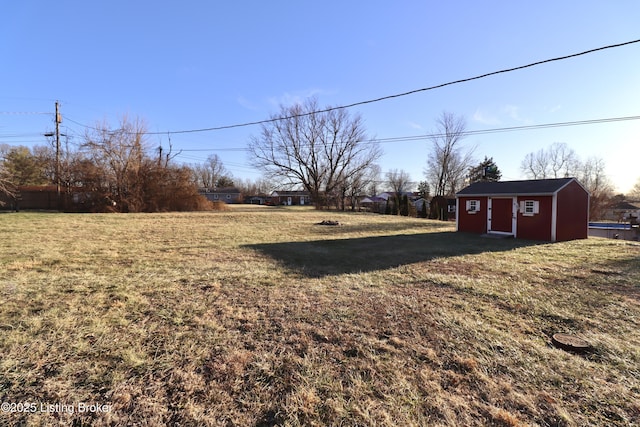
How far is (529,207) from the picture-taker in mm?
12047

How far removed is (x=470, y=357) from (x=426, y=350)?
38cm

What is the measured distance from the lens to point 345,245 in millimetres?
10047

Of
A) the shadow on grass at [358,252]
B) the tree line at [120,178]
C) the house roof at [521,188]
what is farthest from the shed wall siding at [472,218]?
the tree line at [120,178]

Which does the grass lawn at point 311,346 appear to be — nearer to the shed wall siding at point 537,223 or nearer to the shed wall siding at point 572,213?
the shed wall siding at point 537,223

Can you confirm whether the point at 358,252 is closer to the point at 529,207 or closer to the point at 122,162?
the point at 529,207

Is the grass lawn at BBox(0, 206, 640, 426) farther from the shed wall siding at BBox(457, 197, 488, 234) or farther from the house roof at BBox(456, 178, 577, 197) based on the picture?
the shed wall siding at BBox(457, 197, 488, 234)

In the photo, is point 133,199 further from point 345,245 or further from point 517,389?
point 517,389

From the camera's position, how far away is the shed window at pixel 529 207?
11844mm

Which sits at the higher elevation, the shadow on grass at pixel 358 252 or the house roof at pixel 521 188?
the house roof at pixel 521 188

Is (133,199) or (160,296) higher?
(133,199)

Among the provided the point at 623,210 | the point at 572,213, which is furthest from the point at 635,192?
the point at 572,213

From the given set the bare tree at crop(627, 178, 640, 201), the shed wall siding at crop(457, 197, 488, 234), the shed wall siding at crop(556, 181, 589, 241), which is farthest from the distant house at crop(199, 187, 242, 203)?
the bare tree at crop(627, 178, 640, 201)

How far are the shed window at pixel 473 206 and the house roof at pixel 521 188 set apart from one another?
408mm

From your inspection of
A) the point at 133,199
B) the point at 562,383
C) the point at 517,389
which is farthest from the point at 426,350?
the point at 133,199
